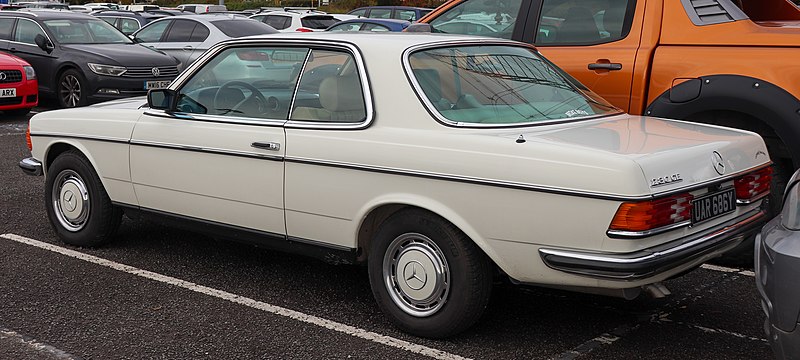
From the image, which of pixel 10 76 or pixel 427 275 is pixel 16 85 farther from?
pixel 427 275

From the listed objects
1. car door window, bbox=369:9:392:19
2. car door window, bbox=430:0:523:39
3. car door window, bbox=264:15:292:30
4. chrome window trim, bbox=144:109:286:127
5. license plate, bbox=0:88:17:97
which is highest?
car door window, bbox=430:0:523:39

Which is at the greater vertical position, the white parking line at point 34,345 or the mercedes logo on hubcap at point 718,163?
the mercedes logo on hubcap at point 718,163

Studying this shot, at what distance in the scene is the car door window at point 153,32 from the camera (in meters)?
15.5

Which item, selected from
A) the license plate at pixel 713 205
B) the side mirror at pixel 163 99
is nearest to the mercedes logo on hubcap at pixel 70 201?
the side mirror at pixel 163 99

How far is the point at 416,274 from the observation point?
430 cm

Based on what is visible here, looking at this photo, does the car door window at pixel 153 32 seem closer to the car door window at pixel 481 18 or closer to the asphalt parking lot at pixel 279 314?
Result: the car door window at pixel 481 18

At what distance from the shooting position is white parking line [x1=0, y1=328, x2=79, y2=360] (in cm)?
414

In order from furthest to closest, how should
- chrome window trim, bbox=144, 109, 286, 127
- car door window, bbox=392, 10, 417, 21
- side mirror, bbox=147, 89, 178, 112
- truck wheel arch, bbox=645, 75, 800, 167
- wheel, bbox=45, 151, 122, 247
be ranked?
1. car door window, bbox=392, 10, 417, 21
2. wheel, bbox=45, 151, 122, 247
3. truck wheel arch, bbox=645, 75, 800, 167
4. side mirror, bbox=147, 89, 178, 112
5. chrome window trim, bbox=144, 109, 286, 127

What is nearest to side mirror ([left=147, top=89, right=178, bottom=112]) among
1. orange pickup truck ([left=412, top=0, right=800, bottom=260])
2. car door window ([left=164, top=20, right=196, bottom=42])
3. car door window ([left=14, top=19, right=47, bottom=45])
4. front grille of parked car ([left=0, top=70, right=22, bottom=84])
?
orange pickup truck ([left=412, top=0, right=800, bottom=260])

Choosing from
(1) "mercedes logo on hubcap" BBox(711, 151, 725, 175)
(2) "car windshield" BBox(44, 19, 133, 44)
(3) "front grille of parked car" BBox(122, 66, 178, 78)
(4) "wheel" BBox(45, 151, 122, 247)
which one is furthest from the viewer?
(2) "car windshield" BBox(44, 19, 133, 44)

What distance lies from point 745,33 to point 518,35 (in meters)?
1.59

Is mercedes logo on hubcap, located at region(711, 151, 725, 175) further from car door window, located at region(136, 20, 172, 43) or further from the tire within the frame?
car door window, located at region(136, 20, 172, 43)

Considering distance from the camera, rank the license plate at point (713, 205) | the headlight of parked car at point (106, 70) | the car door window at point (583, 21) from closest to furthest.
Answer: the license plate at point (713, 205) < the car door window at point (583, 21) < the headlight of parked car at point (106, 70)

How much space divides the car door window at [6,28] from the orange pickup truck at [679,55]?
9.59 m
